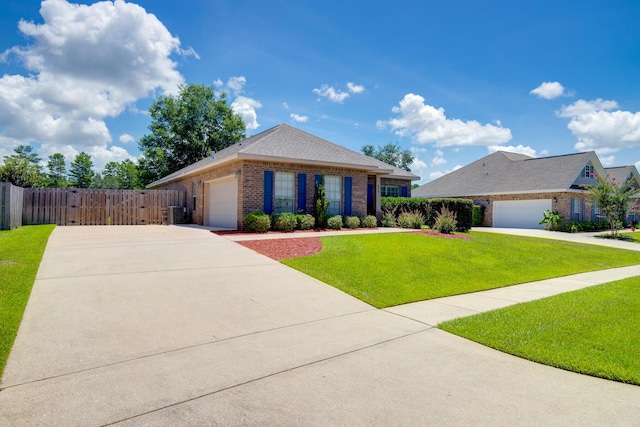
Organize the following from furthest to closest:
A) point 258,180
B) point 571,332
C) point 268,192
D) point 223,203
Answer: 1. point 223,203
2. point 268,192
3. point 258,180
4. point 571,332

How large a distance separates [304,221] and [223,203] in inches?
192

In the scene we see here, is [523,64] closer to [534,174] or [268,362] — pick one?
[534,174]

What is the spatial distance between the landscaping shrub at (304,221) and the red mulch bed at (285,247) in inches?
127

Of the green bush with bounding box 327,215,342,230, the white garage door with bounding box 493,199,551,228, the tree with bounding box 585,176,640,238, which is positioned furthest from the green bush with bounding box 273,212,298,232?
the tree with bounding box 585,176,640,238

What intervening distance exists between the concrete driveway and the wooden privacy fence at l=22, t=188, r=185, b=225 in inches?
605

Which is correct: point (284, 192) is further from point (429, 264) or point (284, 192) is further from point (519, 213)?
point (519, 213)

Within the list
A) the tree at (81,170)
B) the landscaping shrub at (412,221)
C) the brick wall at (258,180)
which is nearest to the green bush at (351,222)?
the brick wall at (258,180)

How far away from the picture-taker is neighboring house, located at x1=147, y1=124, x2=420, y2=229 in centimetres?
1486

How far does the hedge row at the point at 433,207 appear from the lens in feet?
52.5

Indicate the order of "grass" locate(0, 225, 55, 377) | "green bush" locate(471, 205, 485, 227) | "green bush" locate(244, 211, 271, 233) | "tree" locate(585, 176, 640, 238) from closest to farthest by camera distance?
"grass" locate(0, 225, 55, 377) < "green bush" locate(244, 211, 271, 233) < "tree" locate(585, 176, 640, 238) < "green bush" locate(471, 205, 485, 227)

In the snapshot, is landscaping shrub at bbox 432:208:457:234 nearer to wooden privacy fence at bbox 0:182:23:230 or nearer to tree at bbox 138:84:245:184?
wooden privacy fence at bbox 0:182:23:230

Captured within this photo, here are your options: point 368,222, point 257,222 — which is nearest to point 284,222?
point 257,222

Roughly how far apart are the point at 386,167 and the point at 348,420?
1784 centimetres

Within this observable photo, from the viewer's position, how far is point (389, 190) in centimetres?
2597
